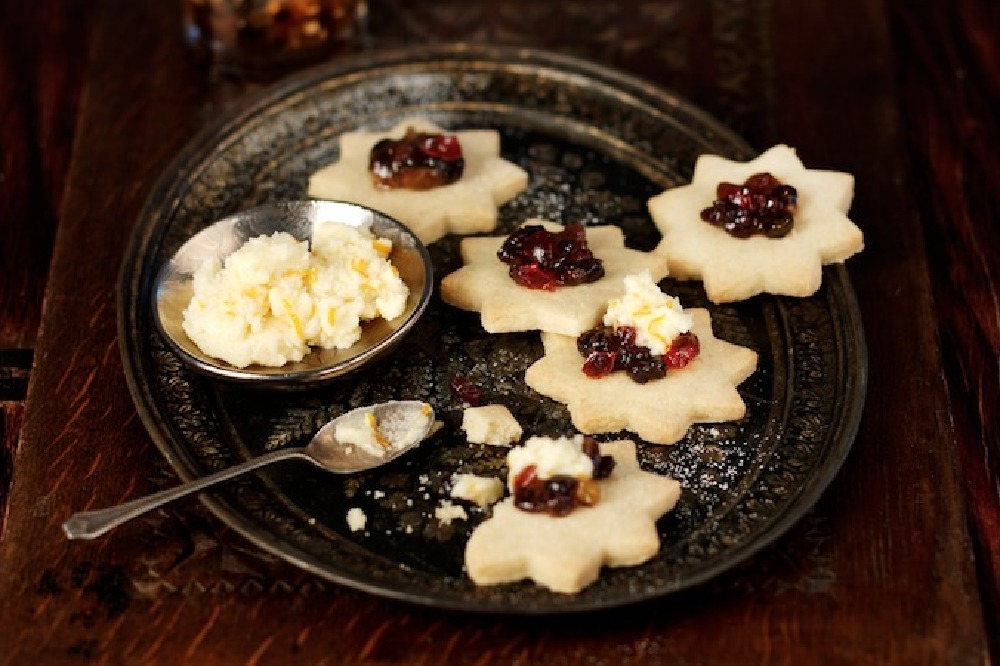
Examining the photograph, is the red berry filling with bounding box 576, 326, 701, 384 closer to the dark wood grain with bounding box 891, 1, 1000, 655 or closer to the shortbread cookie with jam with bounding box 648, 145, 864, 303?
the shortbread cookie with jam with bounding box 648, 145, 864, 303

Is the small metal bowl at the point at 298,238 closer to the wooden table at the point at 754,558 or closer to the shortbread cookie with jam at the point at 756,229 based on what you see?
the wooden table at the point at 754,558

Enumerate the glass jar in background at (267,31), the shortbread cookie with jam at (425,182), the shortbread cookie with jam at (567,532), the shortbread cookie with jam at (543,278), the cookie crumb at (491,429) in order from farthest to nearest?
the glass jar in background at (267,31), the shortbread cookie with jam at (425,182), the shortbread cookie with jam at (543,278), the cookie crumb at (491,429), the shortbread cookie with jam at (567,532)

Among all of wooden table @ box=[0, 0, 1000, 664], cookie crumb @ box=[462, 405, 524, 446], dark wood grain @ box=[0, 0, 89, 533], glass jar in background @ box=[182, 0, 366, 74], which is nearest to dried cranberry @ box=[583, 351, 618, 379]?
cookie crumb @ box=[462, 405, 524, 446]

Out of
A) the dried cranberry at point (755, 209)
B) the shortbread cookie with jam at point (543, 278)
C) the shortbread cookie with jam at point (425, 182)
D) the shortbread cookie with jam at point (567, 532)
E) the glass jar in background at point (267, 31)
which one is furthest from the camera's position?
the glass jar in background at point (267, 31)

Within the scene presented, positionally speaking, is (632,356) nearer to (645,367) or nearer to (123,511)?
(645,367)

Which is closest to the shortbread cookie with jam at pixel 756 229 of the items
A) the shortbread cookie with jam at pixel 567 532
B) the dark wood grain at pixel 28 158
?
the shortbread cookie with jam at pixel 567 532

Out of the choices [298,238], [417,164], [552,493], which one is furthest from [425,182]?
[552,493]
